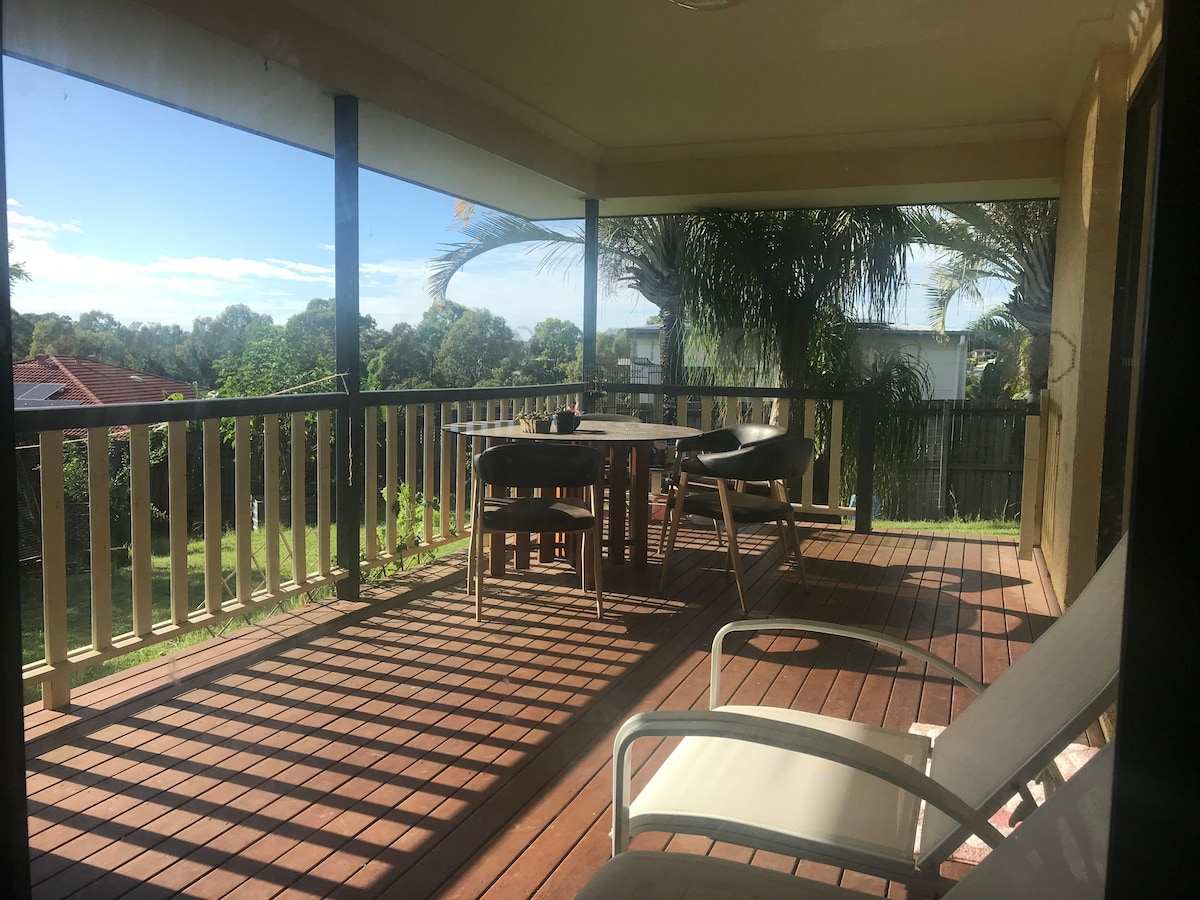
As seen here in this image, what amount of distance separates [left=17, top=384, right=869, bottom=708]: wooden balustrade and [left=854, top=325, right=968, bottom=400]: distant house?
2803 mm

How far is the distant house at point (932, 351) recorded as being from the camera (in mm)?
5664

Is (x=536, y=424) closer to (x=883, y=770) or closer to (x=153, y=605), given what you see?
(x=153, y=605)

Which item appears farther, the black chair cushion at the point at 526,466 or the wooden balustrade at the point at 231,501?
the black chair cushion at the point at 526,466

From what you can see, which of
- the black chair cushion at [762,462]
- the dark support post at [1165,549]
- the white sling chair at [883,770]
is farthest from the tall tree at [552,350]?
Result: the dark support post at [1165,549]

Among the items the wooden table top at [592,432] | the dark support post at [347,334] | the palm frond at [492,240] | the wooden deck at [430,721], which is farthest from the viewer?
the palm frond at [492,240]

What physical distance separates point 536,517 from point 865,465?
3.06 m

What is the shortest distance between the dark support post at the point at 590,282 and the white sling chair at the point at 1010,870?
16.9 feet

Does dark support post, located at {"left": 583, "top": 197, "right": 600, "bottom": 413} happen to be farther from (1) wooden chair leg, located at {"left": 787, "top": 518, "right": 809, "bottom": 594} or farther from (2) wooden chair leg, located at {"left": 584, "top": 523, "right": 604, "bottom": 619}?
(2) wooden chair leg, located at {"left": 584, "top": 523, "right": 604, "bottom": 619}

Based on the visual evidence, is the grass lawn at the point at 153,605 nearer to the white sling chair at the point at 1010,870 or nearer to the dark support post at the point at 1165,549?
the white sling chair at the point at 1010,870

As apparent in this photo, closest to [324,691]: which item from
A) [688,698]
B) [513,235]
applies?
[688,698]

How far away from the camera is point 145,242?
12.0ft

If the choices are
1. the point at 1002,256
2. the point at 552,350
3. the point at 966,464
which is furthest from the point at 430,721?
the point at 1002,256

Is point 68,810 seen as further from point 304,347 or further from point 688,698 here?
point 304,347

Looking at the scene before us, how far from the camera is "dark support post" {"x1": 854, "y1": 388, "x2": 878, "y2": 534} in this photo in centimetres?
598
